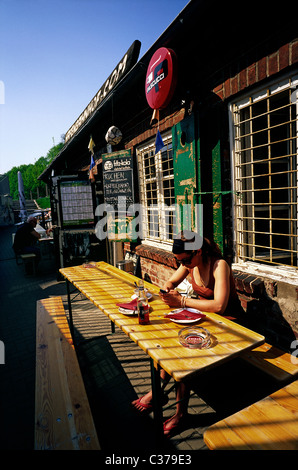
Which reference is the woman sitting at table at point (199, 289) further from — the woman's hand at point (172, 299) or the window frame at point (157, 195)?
the window frame at point (157, 195)

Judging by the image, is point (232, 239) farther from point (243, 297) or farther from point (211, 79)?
point (211, 79)

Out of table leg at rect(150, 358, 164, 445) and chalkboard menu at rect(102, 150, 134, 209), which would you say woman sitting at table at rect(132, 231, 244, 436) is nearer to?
table leg at rect(150, 358, 164, 445)

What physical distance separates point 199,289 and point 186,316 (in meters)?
0.58

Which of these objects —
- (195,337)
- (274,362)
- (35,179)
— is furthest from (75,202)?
(35,179)

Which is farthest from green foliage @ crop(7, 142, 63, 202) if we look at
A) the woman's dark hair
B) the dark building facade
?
the woman's dark hair

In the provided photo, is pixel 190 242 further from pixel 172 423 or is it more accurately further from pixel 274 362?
pixel 172 423

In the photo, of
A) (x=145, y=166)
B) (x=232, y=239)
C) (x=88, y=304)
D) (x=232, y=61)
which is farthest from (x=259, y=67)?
(x=88, y=304)

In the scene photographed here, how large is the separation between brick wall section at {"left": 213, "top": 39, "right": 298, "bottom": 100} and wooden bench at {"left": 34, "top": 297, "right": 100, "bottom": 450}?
10.3ft

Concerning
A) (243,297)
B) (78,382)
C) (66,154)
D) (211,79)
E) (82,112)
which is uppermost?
(82,112)

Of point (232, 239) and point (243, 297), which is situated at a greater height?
point (232, 239)

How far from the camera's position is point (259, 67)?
2547 mm

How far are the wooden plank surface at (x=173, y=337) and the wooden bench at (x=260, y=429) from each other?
264 mm

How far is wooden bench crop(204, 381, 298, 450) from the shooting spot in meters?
1.15
